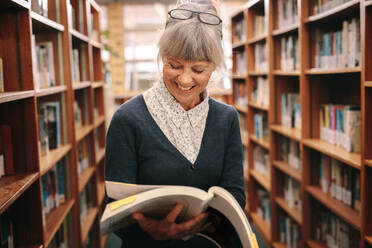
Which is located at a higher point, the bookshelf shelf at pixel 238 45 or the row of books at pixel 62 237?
the bookshelf shelf at pixel 238 45

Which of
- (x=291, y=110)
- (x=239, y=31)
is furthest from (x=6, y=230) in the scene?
(x=239, y=31)

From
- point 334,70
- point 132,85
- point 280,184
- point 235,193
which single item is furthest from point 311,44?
point 132,85

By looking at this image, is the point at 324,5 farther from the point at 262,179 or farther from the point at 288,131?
the point at 262,179

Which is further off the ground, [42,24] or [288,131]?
[42,24]

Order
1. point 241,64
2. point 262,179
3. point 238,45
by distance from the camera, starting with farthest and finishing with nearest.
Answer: point 241,64 → point 238,45 → point 262,179

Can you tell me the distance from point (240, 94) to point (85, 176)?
2.36 metres

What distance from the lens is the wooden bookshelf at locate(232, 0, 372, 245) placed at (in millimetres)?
1907

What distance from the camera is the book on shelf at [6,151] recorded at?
1688mm

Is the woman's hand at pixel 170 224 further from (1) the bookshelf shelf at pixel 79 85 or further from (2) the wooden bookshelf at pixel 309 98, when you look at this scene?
(1) the bookshelf shelf at pixel 79 85

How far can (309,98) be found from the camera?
275 cm

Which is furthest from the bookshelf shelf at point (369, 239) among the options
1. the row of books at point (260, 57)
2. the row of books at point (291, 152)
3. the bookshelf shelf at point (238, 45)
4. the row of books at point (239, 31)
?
the row of books at point (239, 31)

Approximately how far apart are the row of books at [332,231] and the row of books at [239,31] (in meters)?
2.45

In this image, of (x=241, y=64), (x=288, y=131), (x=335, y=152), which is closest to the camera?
(x=335, y=152)

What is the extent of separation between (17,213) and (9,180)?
215 mm
